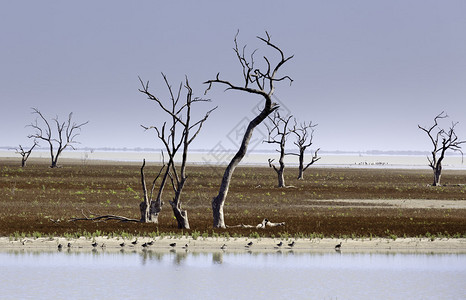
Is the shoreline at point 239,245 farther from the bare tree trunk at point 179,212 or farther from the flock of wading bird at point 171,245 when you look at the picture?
the bare tree trunk at point 179,212

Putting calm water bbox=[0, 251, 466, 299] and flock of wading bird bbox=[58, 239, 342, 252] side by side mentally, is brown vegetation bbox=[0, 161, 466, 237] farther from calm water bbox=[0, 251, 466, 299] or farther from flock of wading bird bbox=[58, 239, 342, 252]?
calm water bbox=[0, 251, 466, 299]

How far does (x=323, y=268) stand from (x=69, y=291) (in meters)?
7.58

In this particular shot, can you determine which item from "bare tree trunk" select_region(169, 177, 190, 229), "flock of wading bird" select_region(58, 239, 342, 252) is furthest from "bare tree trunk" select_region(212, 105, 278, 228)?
"flock of wading bird" select_region(58, 239, 342, 252)

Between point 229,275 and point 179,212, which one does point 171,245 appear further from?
point 229,275

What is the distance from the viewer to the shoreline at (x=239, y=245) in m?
27.3

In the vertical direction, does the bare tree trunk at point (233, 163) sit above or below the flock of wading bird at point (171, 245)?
above

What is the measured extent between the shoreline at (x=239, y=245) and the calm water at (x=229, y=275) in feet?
2.90

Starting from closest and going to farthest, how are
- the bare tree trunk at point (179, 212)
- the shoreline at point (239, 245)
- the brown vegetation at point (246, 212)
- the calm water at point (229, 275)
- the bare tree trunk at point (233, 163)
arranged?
the calm water at point (229, 275), the shoreline at point (239, 245), the bare tree trunk at point (233, 163), the bare tree trunk at point (179, 212), the brown vegetation at point (246, 212)

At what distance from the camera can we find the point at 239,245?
1104 inches

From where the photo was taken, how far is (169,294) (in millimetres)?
19266

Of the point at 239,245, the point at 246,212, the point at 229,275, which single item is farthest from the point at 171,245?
the point at 246,212

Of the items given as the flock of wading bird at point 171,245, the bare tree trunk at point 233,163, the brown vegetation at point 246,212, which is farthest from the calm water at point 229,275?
the brown vegetation at point 246,212

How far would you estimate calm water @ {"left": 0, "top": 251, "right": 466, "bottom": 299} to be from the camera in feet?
63.8

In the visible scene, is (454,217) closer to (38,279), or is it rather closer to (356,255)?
(356,255)
